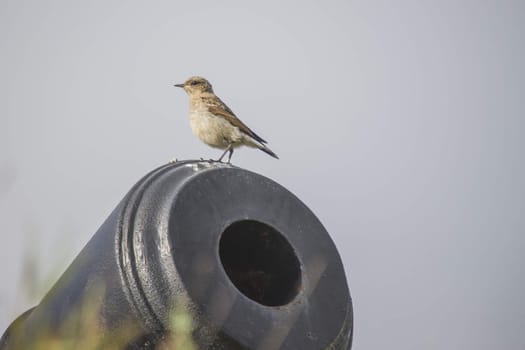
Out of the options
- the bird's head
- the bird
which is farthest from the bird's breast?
the bird's head

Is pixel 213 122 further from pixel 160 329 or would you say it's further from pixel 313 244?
pixel 160 329

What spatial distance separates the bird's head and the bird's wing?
48 centimetres

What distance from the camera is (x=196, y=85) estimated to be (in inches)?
420

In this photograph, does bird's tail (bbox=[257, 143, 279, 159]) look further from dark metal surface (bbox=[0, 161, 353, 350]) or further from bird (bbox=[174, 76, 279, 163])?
dark metal surface (bbox=[0, 161, 353, 350])

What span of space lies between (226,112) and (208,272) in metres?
6.16

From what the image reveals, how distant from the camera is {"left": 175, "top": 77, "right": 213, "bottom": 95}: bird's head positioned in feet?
34.8

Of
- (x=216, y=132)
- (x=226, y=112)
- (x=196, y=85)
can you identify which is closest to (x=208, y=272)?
(x=216, y=132)

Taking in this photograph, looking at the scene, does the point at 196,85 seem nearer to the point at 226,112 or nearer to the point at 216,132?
the point at 226,112

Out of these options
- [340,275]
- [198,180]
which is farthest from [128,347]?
[340,275]

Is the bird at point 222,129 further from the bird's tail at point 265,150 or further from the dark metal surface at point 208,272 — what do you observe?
the dark metal surface at point 208,272

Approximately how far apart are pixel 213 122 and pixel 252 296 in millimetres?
5423

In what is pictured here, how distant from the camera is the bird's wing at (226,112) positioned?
9.32 meters

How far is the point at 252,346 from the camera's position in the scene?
3.54 meters

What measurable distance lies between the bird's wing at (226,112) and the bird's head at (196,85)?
48 centimetres
